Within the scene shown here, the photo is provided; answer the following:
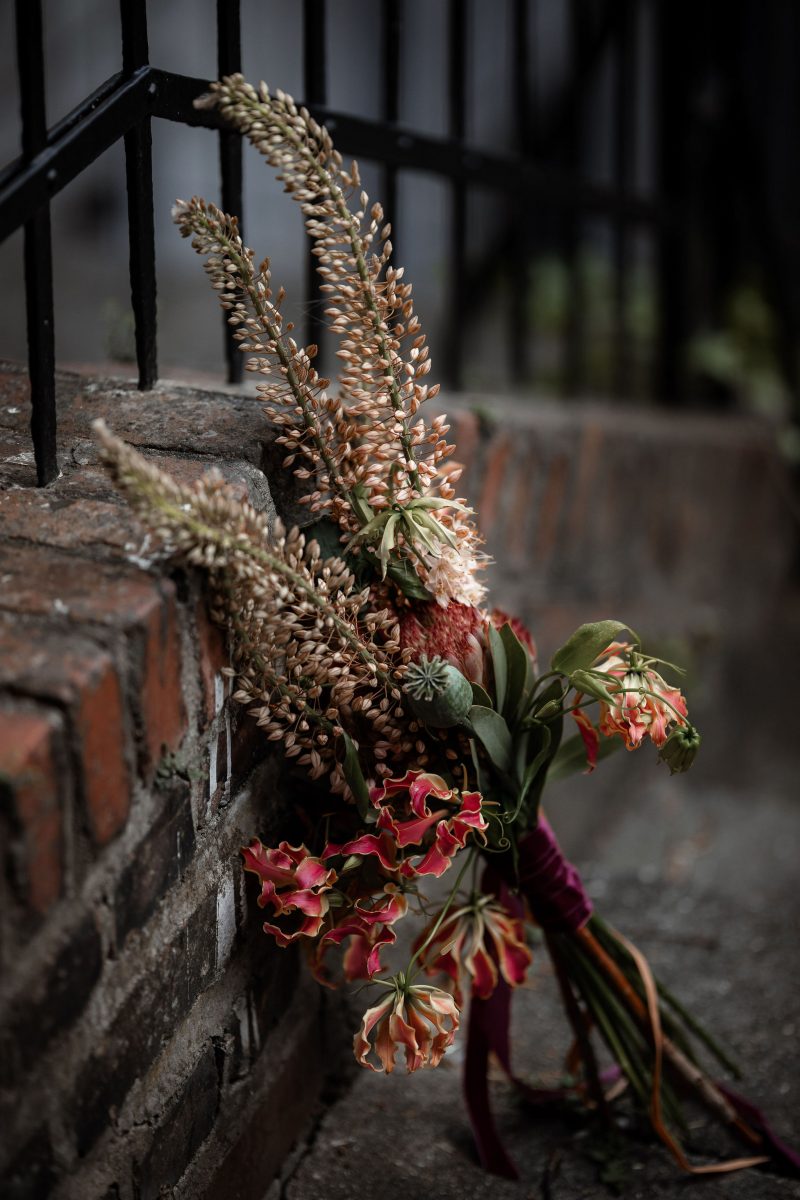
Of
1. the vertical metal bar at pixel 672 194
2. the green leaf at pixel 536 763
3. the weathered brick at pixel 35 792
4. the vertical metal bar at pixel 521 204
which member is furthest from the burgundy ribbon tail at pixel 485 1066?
the vertical metal bar at pixel 672 194

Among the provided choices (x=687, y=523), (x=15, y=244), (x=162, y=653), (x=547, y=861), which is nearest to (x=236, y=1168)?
(x=547, y=861)

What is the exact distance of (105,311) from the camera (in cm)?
163

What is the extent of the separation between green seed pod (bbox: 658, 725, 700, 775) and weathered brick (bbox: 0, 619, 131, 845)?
1.73 feet

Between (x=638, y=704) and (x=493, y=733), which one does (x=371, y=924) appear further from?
(x=638, y=704)

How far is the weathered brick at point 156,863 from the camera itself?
90cm

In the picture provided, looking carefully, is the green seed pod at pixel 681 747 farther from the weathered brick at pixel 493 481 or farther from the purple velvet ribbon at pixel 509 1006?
the weathered brick at pixel 493 481

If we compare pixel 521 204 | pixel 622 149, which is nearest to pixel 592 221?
pixel 622 149

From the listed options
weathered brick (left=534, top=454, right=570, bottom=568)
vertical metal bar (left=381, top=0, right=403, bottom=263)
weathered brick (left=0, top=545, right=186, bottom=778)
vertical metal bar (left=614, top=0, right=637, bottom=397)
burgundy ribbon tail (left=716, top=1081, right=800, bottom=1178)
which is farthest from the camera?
vertical metal bar (left=614, top=0, right=637, bottom=397)

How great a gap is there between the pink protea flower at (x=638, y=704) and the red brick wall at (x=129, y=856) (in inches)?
15.0

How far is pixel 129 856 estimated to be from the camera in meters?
0.90

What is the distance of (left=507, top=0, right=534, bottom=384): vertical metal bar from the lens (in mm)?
2105

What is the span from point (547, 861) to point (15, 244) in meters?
2.71

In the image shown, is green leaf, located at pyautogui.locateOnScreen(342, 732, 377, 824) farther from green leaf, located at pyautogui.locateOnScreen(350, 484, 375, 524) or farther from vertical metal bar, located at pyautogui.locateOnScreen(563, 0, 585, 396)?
vertical metal bar, located at pyautogui.locateOnScreen(563, 0, 585, 396)

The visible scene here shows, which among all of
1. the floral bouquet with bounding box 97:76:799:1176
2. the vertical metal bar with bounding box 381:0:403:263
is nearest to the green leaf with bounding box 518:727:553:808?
the floral bouquet with bounding box 97:76:799:1176
